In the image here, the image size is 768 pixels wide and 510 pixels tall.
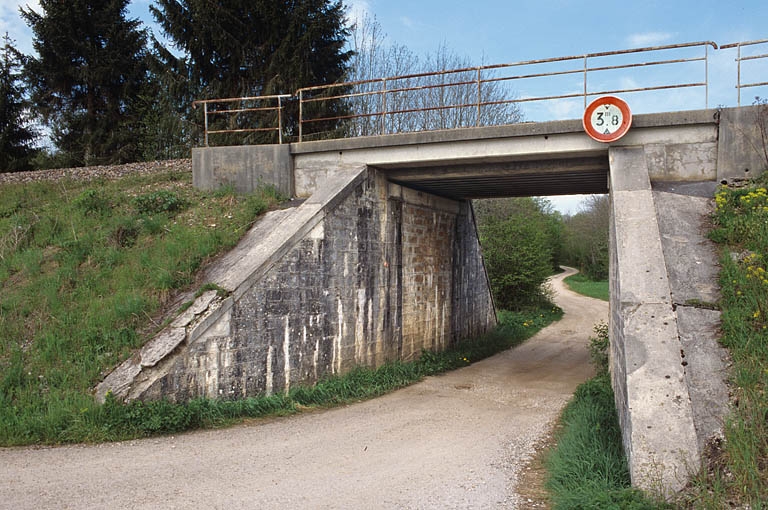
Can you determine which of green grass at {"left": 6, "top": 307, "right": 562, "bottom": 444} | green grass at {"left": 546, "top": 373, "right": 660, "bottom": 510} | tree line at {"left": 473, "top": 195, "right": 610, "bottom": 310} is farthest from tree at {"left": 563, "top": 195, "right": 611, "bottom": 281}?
green grass at {"left": 546, "top": 373, "right": 660, "bottom": 510}

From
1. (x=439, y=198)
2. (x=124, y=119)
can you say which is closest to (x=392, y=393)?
(x=439, y=198)

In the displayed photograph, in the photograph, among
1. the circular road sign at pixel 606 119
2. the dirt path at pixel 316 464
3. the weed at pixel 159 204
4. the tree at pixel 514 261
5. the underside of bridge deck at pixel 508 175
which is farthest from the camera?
the tree at pixel 514 261

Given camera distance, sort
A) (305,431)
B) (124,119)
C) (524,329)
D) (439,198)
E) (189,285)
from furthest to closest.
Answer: (124,119) → (524,329) → (439,198) → (189,285) → (305,431)

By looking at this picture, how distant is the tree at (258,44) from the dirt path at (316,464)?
13.6 meters

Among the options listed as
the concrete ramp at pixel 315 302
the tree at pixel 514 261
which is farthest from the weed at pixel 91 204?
the tree at pixel 514 261

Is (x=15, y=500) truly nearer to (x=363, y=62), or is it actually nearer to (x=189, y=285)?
(x=189, y=285)

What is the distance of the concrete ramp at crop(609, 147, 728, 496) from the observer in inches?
191

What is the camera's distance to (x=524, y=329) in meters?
19.5

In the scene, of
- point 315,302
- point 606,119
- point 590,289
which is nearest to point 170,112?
point 315,302

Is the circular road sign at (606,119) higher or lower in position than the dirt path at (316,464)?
higher

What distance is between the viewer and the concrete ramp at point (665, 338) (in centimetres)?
485

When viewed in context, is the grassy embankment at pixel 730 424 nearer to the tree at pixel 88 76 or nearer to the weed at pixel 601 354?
the weed at pixel 601 354

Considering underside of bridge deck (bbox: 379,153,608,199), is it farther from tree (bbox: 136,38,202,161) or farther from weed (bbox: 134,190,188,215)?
tree (bbox: 136,38,202,161)

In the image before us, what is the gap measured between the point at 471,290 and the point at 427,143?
6721mm
